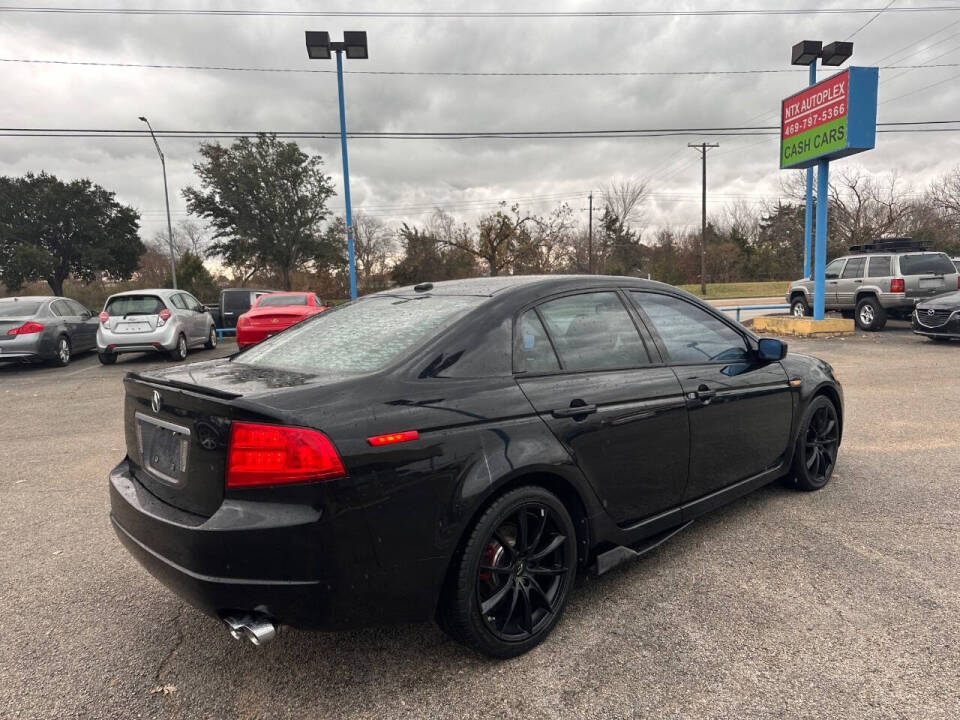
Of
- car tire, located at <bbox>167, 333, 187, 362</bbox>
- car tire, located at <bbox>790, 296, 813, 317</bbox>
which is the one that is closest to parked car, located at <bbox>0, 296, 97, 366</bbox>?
car tire, located at <bbox>167, 333, 187, 362</bbox>

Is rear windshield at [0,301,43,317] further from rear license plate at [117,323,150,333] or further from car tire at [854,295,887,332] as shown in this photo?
car tire at [854,295,887,332]

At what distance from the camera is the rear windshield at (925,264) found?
14.2 metres

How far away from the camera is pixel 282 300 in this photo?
565 inches

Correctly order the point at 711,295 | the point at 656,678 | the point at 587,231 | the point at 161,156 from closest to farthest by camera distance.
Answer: the point at 656,678 < the point at 161,156 < the point at 711,295 < the point at 587,231

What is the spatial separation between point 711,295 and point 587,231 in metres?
15.7

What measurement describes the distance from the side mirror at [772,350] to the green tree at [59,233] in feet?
163

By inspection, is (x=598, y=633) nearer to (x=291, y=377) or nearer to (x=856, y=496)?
(x=291, y=377)

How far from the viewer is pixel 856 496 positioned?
4.24 m

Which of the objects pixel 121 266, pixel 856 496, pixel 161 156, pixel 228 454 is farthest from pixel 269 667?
pixel 121 266

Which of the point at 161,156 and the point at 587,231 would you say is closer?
the point at 161,156

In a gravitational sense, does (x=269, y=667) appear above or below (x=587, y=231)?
below

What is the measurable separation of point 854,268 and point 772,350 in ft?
46.3

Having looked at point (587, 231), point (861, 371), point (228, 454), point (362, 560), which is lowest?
point (861, 371)

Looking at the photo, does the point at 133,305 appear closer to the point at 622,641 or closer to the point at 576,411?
the point at 576,411
